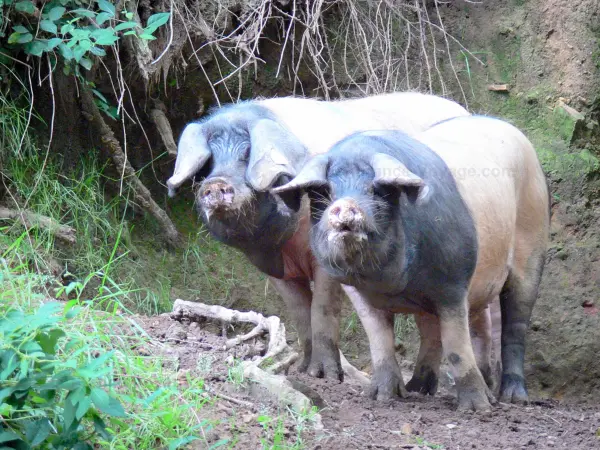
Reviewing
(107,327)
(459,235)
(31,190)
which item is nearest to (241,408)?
(107,327)

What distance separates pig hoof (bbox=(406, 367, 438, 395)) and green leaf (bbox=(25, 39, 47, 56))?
306 cm

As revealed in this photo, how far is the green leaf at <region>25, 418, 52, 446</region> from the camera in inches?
132

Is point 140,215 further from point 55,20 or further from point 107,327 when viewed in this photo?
point 107,327

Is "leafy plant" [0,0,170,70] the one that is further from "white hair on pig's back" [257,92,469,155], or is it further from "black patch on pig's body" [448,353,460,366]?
"black patch on pig's body" [448,353,460,366]

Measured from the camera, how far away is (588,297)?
7555mm

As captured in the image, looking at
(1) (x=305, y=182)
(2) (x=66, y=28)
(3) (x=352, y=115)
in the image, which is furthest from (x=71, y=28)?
(1) (x=305, y=182)

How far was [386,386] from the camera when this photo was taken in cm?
519

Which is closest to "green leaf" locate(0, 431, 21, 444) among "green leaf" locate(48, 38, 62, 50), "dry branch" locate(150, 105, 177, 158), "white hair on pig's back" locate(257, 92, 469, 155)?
"white hair on pig's back" locate(257, 92, 469, 155)

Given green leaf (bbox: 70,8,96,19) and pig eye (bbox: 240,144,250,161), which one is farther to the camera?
green leaf (bbox: 70,8,96,19)

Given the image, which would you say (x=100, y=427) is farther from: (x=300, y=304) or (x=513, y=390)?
(x=513, y=390)

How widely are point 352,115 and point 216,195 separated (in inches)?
54.6

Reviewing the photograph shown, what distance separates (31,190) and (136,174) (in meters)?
1.03

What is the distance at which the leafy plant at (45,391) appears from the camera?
3.33 meters

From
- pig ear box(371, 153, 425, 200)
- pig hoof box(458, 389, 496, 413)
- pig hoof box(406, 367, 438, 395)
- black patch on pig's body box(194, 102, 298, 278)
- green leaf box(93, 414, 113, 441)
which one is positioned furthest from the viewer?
pig hoof box(406, 367, 438, 395)
